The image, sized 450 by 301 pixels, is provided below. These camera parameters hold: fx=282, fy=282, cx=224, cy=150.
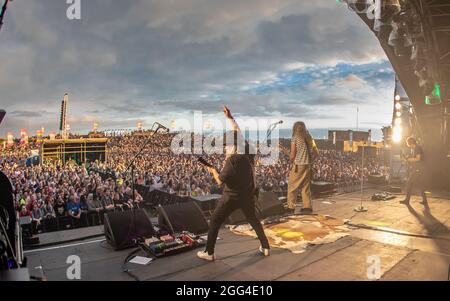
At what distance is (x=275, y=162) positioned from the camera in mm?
23125

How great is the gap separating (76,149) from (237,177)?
53.4m

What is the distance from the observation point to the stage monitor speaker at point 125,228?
446cm

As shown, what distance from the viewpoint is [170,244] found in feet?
14.0

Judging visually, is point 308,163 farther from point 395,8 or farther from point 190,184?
point 190,184

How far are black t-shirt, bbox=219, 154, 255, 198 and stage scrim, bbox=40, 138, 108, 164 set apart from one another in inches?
1880

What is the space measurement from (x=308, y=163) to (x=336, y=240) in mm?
2004

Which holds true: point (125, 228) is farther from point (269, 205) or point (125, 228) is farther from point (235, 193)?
point (269, 205)

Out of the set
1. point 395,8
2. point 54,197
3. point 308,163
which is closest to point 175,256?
point 308,163

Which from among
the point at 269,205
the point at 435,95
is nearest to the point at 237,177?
the point at 269,205

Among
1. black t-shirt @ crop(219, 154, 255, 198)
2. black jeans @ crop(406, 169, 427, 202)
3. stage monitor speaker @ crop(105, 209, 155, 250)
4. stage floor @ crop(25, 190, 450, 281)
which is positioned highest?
black t-shirt @ crop(219, 154, 255, 198)

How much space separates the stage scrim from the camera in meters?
47.2

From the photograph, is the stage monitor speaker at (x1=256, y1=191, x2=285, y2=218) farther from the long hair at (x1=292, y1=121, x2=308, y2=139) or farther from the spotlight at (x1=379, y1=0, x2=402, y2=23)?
the spotlight at (x1=379, y1=0, x2=402, y2=23)

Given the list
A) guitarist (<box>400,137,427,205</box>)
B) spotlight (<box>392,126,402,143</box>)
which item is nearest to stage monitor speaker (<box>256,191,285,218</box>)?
guitarist (<box>400,137,427,205</box>)

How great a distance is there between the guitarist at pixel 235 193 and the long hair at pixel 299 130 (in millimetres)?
2483
